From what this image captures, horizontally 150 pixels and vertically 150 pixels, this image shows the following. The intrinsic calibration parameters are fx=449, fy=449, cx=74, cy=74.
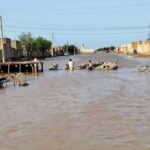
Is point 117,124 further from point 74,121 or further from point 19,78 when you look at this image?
point 19,78

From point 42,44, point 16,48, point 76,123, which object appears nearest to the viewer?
point 76,123

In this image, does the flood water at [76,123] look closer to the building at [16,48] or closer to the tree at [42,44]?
the building at [16,48]

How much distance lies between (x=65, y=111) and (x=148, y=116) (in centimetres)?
335

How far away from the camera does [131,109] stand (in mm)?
16766

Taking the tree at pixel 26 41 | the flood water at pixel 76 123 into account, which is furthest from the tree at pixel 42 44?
the flood water at pixel 76 123

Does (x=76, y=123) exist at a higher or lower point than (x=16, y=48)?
lower

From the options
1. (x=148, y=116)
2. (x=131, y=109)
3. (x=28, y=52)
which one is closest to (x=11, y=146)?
(x=148, y=116)

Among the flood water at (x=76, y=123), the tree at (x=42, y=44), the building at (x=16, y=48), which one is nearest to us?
the flood water at (x=76, y=123)

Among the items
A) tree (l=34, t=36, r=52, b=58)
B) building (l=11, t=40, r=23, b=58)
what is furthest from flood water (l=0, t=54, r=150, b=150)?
tree (l=34, t=36, r=52, b=58)

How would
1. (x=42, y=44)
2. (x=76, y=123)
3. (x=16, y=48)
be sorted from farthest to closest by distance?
(x=42, y=44), (x=16, y=48), (x=76, y=123)

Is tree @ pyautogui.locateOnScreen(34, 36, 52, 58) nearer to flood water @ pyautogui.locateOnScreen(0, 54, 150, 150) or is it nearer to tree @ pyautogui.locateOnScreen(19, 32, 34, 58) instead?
tree @ pyautogui.locateOnScreen(19, 32, 34, 58)

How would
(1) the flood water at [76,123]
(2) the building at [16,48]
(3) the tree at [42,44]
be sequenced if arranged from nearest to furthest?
(1) the flood water at [76,123] → (2) the building at [16,48] → (3) the tree at [42,44]

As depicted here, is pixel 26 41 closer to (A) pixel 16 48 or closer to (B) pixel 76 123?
(A) pixel 16 48

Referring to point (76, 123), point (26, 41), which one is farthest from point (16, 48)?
point (76, 123)
